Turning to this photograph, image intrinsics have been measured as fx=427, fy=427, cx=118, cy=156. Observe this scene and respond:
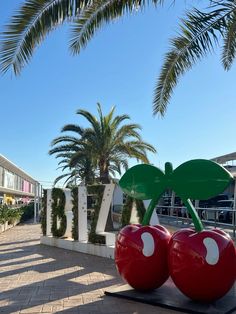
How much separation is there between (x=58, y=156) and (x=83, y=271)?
75.0 feet

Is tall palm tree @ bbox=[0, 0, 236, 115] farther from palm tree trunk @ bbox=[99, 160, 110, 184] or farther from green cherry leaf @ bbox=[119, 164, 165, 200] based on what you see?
palm tree trunk @ bbox=[99, 160, 110, 184]

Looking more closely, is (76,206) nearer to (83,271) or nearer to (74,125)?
(83,271)

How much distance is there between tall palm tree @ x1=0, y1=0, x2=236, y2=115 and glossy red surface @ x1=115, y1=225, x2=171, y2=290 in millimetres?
3732

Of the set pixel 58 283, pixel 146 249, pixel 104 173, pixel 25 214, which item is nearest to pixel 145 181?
pixel 146 249

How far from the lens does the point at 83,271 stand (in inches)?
366

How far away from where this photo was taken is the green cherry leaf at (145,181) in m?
7.04

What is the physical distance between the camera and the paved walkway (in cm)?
630

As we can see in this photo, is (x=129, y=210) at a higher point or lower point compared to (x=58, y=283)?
higher

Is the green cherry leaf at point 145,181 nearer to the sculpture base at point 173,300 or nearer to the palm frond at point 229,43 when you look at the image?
A: the sculpture base at point 173,300

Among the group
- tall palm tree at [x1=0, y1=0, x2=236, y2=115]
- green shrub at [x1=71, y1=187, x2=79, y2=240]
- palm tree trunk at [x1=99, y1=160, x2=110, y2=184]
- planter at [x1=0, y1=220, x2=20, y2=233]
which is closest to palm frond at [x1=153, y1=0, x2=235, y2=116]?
tall palm tree at [x1=0, y1=0, x2=236, y2=115]

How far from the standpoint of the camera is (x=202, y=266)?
19.4 feet

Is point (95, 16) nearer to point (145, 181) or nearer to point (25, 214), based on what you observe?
point (145, 181)

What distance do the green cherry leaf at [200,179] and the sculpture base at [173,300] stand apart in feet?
5.09

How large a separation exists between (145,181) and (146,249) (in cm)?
118
